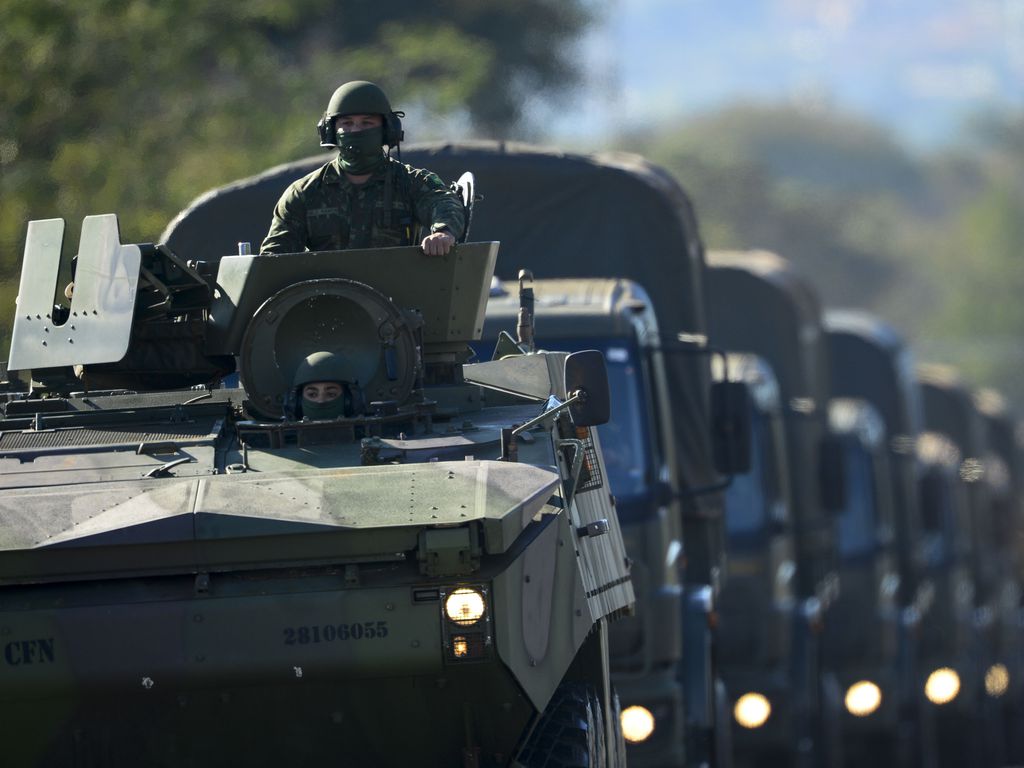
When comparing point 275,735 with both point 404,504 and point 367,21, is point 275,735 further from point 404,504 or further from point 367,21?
point 367,21

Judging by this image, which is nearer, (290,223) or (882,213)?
(290,223)

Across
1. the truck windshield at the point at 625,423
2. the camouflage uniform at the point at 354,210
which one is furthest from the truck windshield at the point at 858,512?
the camouflage uniform at the point at 354,210

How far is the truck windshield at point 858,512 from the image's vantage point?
1848cm

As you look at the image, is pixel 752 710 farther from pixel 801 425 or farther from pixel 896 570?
pixel 896 570

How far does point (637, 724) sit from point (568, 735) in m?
3.40

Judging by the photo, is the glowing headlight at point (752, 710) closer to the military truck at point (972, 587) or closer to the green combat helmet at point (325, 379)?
the military truck at point (972, 587)

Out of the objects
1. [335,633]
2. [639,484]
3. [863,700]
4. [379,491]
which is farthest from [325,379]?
[863,700]

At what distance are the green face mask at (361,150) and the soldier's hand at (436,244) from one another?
86 centimetres

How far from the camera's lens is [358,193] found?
30.8 ft

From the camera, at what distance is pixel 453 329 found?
345 inches

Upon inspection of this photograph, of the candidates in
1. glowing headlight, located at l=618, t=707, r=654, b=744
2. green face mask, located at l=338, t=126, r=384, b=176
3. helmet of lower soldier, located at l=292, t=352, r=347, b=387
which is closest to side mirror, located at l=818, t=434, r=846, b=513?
glowing headlight, located at l=618, t=707, r=654, b=744

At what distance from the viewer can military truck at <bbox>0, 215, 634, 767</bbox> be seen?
22.9 ft

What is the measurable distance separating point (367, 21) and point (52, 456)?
78.7 ft

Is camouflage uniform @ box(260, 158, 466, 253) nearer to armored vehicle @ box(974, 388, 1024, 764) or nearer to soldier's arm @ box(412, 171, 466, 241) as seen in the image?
soldier's arm @ box(412, 171, 466, 241)
